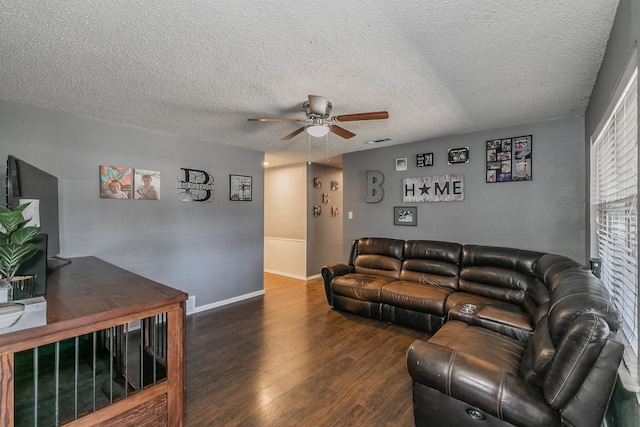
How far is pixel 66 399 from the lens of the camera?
1343mm

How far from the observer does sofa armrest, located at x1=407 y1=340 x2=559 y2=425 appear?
1.31 metres

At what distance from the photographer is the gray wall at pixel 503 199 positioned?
310 cm

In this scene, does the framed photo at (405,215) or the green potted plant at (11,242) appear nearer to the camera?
the green potted plant at (11,242)

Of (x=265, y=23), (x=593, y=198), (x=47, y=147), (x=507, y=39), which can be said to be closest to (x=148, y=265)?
(x=47, y=147)

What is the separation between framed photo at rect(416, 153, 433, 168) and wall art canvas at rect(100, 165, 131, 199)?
A: 12.7 feet

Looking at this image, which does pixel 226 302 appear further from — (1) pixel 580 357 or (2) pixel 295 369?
(1) pixel 580 357

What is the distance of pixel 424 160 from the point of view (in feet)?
13.6

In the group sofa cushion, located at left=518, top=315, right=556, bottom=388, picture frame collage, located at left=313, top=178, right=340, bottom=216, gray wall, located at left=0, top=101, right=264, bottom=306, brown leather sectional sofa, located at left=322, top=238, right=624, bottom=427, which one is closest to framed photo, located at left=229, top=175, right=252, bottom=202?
gray wall, located at left=0, top=101, right=264, bottom=306

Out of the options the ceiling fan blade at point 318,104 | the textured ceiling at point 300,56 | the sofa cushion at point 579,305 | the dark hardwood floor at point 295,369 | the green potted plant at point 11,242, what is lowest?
the dark hardwood floor at point 295,369

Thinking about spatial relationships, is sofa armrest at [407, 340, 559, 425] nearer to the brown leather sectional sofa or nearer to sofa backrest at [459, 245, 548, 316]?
the brown leather sectional sofa

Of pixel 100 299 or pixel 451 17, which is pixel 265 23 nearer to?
pixel 451 17

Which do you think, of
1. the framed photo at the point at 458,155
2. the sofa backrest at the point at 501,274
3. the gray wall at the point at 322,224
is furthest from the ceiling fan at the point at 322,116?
the gray wall at the point at 322,224

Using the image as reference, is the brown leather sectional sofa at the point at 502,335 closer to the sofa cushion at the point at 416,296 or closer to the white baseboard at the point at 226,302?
the sofa cushion at the point at 416,296

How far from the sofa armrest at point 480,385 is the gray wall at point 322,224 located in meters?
4.18
